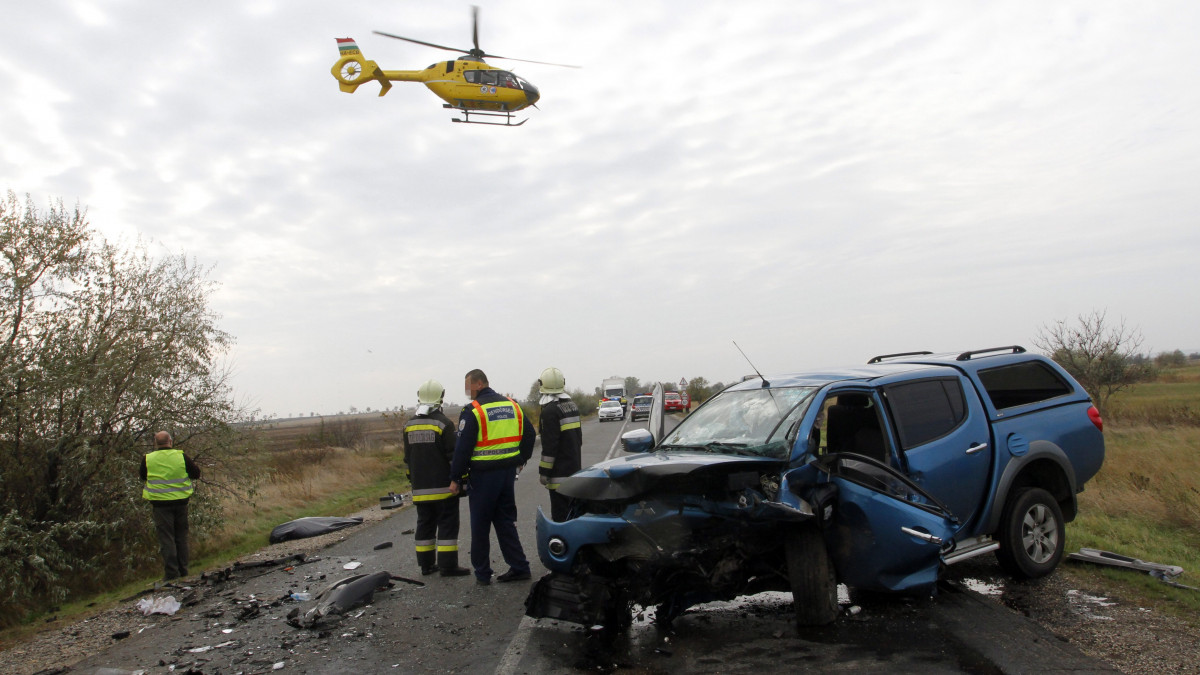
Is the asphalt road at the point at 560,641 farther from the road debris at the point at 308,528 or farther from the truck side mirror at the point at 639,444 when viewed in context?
the road debris at the point at 308,528

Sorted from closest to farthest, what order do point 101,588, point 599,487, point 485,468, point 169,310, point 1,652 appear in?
point 599,487, point 1,652, point 485,468, point 101,588, point 169,310

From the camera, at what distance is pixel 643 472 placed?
4723 millimetres

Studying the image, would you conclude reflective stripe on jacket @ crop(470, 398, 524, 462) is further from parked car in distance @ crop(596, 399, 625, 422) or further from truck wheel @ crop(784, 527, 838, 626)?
parked car in distance @ crop(596, 399, 625, 422)

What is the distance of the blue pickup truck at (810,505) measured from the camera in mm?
4648

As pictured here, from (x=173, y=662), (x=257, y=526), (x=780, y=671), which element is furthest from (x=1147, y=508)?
(x=257, y=526)

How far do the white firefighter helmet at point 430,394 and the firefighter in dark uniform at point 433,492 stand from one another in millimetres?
116

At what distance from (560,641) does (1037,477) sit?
4245 mm

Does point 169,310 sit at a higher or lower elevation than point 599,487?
higher

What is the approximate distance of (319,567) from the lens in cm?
814

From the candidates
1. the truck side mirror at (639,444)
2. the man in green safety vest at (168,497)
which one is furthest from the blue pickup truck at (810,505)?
the man in green safety vest at (168,497)

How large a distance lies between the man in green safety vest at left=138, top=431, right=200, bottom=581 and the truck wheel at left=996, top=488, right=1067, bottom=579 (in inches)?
347

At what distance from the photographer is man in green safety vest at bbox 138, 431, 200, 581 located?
8.92 m

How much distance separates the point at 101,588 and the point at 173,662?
21.7ft

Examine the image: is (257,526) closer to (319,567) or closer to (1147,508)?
(319,567)
